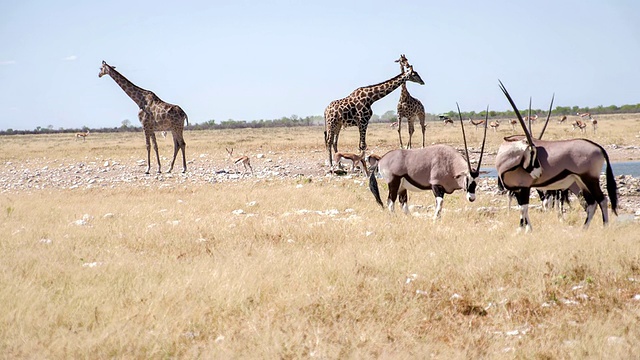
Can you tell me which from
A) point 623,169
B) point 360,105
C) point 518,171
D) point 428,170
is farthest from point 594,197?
point 623,169

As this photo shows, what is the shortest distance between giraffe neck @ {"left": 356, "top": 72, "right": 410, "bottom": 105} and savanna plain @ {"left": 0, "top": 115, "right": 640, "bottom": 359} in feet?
30.1

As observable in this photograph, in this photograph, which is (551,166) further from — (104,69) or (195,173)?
(104,69)

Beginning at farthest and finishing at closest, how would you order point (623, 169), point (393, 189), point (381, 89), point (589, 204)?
point (623, 169) < point (381, 89) < point (393, 189) < point (589, 204)

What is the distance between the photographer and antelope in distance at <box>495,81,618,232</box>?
8.75 m

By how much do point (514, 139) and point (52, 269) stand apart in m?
6.66

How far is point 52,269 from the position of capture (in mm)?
7352

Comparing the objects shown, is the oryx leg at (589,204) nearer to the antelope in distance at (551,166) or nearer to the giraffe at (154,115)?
the antelope in distance at (551,166)

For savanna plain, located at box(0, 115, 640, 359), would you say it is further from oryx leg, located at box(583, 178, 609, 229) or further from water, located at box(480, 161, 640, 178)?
water, located at box(480, 161, 640, 178)

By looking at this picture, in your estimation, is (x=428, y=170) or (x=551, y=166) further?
(x=428, y=170)

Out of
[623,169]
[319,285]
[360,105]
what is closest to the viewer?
[319,285]

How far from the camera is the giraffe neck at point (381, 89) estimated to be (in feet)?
67.9

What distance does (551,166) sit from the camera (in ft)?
29.1

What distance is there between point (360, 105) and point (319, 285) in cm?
1441

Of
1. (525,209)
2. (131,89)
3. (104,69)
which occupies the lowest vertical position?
(525,209)
